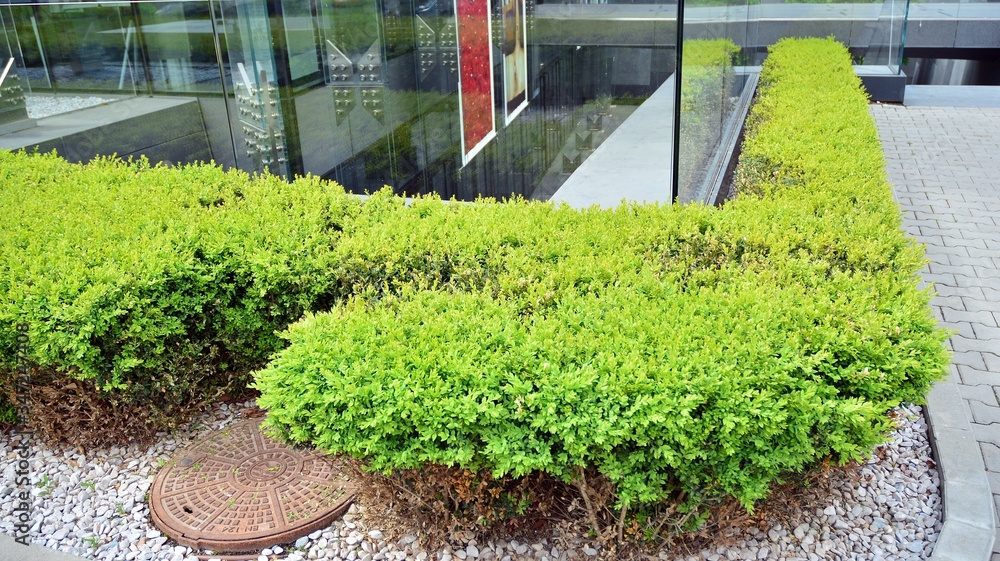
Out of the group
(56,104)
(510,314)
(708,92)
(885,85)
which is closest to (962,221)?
(708,92)

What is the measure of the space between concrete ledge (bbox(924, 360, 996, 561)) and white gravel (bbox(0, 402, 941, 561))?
80mm

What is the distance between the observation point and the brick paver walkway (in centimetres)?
478

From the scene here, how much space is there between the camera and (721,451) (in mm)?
2861

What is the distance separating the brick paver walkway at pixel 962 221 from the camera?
4.78 meters

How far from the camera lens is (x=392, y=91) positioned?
725 centimetres

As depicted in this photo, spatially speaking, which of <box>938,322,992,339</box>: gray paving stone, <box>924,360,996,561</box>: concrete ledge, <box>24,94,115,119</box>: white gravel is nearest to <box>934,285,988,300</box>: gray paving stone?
<box>938,322,992,339</box>: gray paving stone

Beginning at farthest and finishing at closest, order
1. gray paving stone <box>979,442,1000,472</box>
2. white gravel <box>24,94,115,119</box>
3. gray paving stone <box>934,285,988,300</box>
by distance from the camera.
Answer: white gravel <box>24,94,115,119</box> → gray paving stone <box>934,285,988,300</box> → gray paving stone <box>979,442,1000,472</box>

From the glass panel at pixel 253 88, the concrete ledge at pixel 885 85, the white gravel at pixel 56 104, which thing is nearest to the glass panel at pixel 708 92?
the glass panel at pixel 253 88

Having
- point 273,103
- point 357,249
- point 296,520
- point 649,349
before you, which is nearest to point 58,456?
point 296,520

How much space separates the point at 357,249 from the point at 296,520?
4.82 ft

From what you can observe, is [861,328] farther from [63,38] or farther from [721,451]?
[63,38]

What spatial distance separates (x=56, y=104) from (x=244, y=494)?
21.0 feet

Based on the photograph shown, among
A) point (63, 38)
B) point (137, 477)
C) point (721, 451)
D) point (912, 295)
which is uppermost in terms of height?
point (63, 38)

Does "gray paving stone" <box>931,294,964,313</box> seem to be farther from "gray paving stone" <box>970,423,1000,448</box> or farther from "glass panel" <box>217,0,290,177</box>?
"glass panel" <box>217,0,290,177</box>
